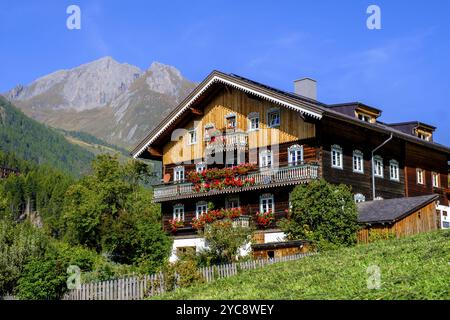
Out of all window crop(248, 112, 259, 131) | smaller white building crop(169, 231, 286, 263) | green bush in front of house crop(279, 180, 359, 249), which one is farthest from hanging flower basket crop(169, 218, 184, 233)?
green bush in front of house crop(279, 180, 359, 249)

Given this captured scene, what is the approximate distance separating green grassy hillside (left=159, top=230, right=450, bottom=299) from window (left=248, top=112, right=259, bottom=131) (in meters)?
16.8

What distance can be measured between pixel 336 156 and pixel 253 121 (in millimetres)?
6111

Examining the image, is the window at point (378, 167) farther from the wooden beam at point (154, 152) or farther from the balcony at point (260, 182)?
the wooden beam at point (154, 152)

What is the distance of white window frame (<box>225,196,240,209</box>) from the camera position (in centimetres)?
4109

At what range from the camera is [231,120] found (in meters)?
43.0

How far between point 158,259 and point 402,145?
19.2 metres

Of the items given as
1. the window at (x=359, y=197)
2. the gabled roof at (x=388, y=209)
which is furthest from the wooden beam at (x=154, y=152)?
the gabled roof at (x=388, y=209)

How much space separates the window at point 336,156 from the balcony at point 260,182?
2031 millimetres

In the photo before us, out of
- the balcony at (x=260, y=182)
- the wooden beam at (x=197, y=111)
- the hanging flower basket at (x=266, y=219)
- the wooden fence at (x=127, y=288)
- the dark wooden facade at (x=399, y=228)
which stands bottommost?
the wooden fence at (x=127, y=288)

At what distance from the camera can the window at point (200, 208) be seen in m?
42.9
